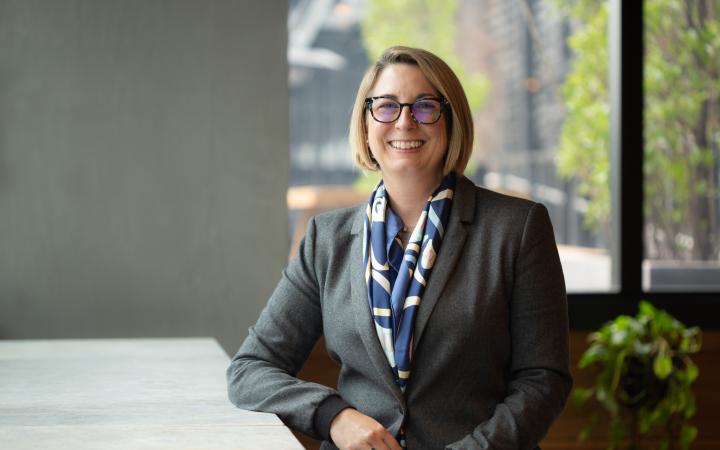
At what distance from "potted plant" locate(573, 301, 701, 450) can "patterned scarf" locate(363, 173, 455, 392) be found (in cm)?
185

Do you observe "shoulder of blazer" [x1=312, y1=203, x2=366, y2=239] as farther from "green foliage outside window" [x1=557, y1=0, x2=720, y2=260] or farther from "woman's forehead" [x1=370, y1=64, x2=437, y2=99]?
"green foliage outside window" [x1=557, y1=0, x2=720, y2=260]

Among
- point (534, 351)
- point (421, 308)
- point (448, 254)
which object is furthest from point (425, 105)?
point (534, 351)

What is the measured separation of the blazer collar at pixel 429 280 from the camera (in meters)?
1.91

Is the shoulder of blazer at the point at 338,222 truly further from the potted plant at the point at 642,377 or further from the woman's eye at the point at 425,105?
the potted plant at the point at 642,377

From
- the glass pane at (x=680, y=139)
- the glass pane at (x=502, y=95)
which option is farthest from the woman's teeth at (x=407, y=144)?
the glass pane at (x=680, y=139)

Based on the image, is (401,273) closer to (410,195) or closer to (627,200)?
(410,195)

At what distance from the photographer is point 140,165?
3.05 m

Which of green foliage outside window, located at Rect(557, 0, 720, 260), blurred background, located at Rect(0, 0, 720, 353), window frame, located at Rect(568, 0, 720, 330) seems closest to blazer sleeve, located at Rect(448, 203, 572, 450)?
blurred background, located at Rect(0, 0, 720, 353)

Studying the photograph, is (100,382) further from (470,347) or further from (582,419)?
(582,419)

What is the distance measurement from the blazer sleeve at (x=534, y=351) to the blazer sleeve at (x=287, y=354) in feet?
1.01

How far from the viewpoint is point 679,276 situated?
13.0 feet

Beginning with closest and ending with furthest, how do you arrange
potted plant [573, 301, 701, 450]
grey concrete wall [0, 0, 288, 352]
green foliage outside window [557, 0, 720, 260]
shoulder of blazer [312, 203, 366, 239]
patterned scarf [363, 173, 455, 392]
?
patterned scarf [363, 173, 455, 392] < shoulder of blazer [312, 203, 366, 239] < grey concrete wall [0, 0, 288, 352] < potted plant [573, 301, 701, 450] < green foliage outside window [557, 0, 720, 260]

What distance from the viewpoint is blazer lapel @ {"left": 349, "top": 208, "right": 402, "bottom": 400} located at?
75.4 inches

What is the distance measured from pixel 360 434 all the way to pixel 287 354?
0.32 meters
